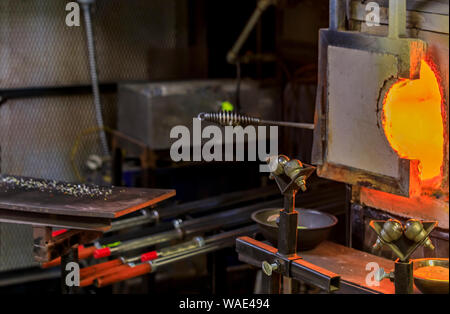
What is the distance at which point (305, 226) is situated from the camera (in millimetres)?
3264

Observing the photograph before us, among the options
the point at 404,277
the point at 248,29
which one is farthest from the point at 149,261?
the point at 248,29

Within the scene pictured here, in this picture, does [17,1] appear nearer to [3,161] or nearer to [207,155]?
[3,161]

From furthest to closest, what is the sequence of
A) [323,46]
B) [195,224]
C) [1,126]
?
[1,126] → [195,224] → [323,46]

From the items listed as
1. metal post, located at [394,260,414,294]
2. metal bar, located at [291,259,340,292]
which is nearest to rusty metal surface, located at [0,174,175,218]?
metal bar, located at [291,259,340,292]

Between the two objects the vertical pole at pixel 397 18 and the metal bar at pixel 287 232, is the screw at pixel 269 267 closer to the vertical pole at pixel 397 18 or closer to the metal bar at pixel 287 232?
the metal bar at pixel 287 232

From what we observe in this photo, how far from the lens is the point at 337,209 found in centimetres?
398

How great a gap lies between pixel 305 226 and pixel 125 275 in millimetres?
872

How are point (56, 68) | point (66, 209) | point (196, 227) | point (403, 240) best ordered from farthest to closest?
point (56, 68), point (196, 227), point (66, 209), point (403, 240)

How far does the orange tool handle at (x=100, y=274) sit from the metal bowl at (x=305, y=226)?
0.72 meters

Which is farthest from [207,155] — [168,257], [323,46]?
[323,46]

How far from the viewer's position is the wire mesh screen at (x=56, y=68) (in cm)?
514

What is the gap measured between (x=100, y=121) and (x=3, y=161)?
76cm

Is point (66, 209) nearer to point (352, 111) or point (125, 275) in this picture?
point (125, 275)

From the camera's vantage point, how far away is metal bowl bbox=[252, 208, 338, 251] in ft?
9.81
